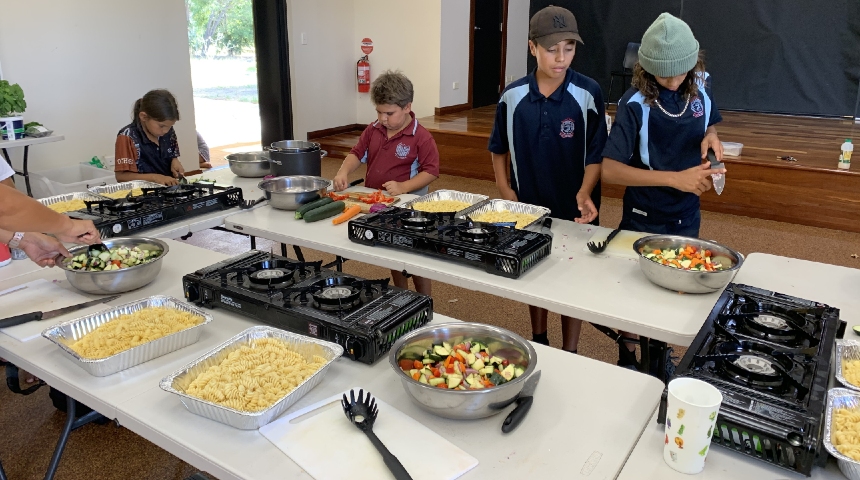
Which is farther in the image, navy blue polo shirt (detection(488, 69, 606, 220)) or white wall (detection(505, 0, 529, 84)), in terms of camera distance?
white wall (detection(505, 0, 529, 84))

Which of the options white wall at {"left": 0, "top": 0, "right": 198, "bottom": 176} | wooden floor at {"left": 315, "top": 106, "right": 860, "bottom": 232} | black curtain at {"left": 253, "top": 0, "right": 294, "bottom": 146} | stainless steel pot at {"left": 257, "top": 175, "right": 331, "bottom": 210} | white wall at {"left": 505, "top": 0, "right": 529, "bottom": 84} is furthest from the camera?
white wall at {"left": 505, "top": 0, "right": 529, "bottom": 84}

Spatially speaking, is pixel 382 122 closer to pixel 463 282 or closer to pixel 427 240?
pixel 427 240

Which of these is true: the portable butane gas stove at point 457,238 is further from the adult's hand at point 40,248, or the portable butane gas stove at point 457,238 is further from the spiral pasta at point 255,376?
the adult's hand at point 40,248

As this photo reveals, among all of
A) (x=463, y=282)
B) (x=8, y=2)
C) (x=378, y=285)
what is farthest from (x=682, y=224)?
(x=8, y=2)

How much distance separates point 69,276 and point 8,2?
374cm

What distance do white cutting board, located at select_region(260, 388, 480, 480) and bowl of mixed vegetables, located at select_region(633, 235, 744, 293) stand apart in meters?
0.88

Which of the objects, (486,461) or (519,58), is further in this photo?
(519,58)

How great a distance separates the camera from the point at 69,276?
5.67 feet

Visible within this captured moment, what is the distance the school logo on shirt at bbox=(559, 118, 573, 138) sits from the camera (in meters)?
2.48

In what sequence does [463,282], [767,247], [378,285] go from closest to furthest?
[378,285], [463,282], [767,247]

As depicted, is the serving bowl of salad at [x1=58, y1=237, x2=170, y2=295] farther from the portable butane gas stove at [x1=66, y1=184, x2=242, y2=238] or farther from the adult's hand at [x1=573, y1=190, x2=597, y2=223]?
the adult's hand at [x1=573, y1=190, x2=597, y2=223]

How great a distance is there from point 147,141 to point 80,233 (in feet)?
5.56

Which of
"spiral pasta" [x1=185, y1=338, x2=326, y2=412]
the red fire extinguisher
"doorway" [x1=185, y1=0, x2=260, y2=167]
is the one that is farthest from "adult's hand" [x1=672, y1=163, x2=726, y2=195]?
the red fire extinguisher

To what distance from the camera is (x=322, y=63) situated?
23.0 feet
